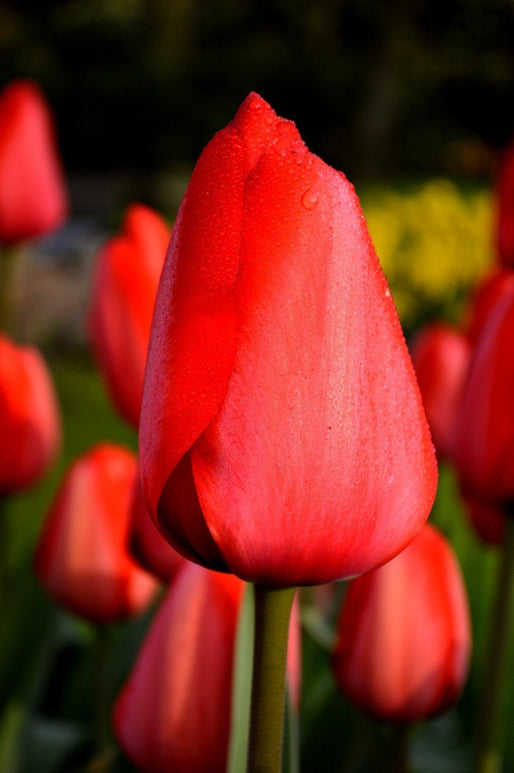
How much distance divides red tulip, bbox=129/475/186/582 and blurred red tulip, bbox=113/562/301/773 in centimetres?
8

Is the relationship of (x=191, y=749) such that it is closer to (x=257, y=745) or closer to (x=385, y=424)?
(x=257, y=745)

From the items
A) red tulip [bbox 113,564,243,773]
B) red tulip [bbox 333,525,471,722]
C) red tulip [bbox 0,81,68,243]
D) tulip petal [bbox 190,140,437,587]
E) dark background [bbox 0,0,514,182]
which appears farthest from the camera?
dark background [bbox 0,0,514,182]

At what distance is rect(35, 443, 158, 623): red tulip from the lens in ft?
2.89

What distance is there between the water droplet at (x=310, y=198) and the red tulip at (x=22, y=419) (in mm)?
552

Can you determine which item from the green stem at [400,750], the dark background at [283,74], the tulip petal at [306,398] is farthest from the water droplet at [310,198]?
the dark background at [283,74]

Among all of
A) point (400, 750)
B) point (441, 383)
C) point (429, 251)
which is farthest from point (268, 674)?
point (429, 251)

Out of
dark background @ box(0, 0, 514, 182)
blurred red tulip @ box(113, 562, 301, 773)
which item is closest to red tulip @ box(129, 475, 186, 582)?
blurred red tulip @ box(113, 562, 301, 773)

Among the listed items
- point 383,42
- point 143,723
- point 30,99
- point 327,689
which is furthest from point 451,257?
point 383,42

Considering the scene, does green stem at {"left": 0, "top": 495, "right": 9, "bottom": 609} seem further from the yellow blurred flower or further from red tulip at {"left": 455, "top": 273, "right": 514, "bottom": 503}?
the yellow blurred flower

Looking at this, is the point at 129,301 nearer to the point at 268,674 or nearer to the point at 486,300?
the point at 486,300

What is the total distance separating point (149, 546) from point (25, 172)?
2.60 feet

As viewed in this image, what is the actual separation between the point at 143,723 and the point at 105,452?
286mm

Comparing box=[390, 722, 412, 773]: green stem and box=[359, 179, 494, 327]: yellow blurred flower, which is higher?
box=[390, 722, 412, 773]: green stem

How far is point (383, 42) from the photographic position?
9.38 m
